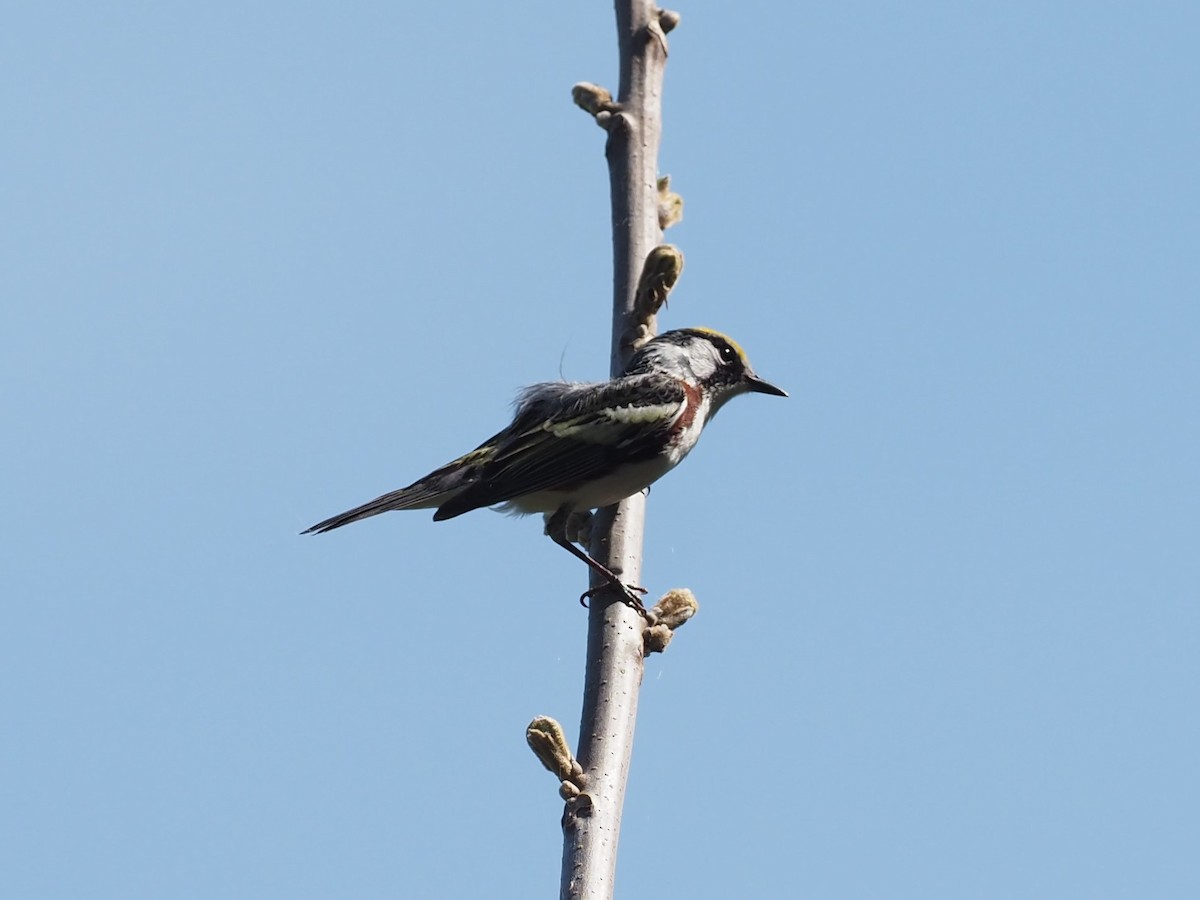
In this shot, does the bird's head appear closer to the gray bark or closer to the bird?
the bird

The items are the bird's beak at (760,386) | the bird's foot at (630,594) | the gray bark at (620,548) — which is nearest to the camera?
the gray bark at (620,548)

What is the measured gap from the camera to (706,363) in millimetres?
6059

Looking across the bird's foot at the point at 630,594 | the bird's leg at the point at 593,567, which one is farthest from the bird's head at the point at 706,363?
the bird's foot at the point at 630,594

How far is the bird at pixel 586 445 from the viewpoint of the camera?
210 inches

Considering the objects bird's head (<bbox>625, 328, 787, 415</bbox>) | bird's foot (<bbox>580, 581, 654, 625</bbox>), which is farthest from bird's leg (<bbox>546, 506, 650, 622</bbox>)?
bird's head (<bbox>625, 328, 787, 415</bbox>)

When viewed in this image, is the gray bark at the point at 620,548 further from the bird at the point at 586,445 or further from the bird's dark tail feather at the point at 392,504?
the bird's dark tail feather at the point at 392,504

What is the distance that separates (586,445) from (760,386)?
1.21m

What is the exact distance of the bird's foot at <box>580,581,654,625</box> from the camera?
429 centimetres

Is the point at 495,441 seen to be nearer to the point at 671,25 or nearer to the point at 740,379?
the point at 740,379

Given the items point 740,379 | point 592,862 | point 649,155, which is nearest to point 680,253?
point 649,155

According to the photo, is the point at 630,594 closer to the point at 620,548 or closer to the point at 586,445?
the point at 620,548

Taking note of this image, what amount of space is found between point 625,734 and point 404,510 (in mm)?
2068

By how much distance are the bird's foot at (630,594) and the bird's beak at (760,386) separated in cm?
192

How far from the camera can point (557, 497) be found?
5449mm
